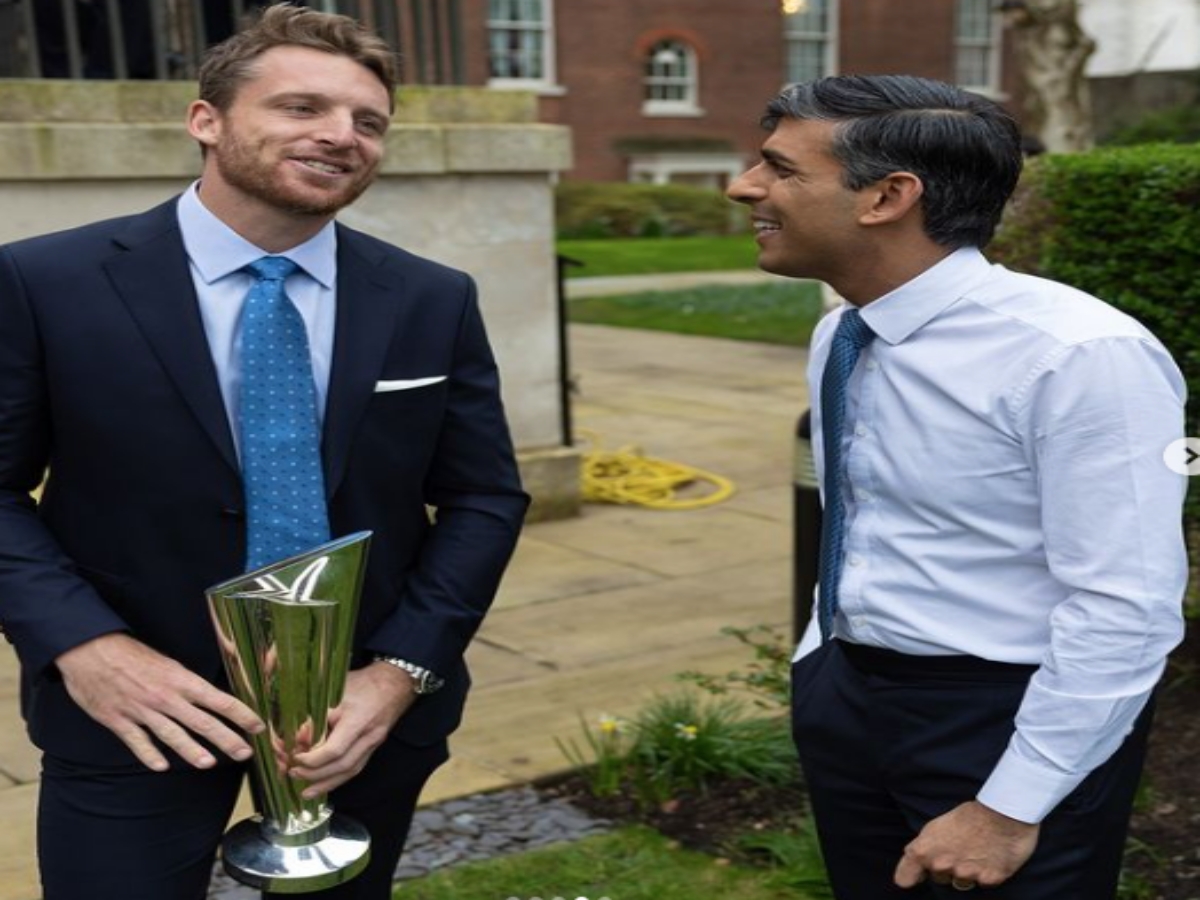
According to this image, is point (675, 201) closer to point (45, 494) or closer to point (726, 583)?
point (726, 583)

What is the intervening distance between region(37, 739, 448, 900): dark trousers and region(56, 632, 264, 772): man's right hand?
0.41 feet

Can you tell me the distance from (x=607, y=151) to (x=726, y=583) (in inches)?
1046

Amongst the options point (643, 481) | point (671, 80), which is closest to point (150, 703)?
point (643, 481)

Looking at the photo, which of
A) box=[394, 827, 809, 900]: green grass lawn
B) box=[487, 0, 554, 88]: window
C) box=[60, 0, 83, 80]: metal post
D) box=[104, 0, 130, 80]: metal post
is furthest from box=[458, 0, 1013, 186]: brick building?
box=[394, 827, 809, 900]: green grass lawn

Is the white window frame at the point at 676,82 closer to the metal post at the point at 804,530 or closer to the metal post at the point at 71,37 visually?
the metal post at the point at 71,37

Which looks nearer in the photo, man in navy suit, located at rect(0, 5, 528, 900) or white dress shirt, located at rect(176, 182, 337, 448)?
man in navy suit, located at rect(0, 5, 528, 900)

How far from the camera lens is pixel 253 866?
2451 mm

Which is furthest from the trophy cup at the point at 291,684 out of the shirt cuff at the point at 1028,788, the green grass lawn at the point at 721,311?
the green grass lawn at the point at 721,311

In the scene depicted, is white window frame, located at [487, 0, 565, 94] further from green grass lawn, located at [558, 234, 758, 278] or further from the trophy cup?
the trophy cup

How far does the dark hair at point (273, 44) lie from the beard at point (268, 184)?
8cm

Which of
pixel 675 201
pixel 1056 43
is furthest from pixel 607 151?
pixel 1056 43

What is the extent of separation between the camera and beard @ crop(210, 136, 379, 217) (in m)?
2.45

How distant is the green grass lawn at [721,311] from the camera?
1511 centimetres

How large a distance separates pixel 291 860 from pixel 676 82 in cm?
3274
